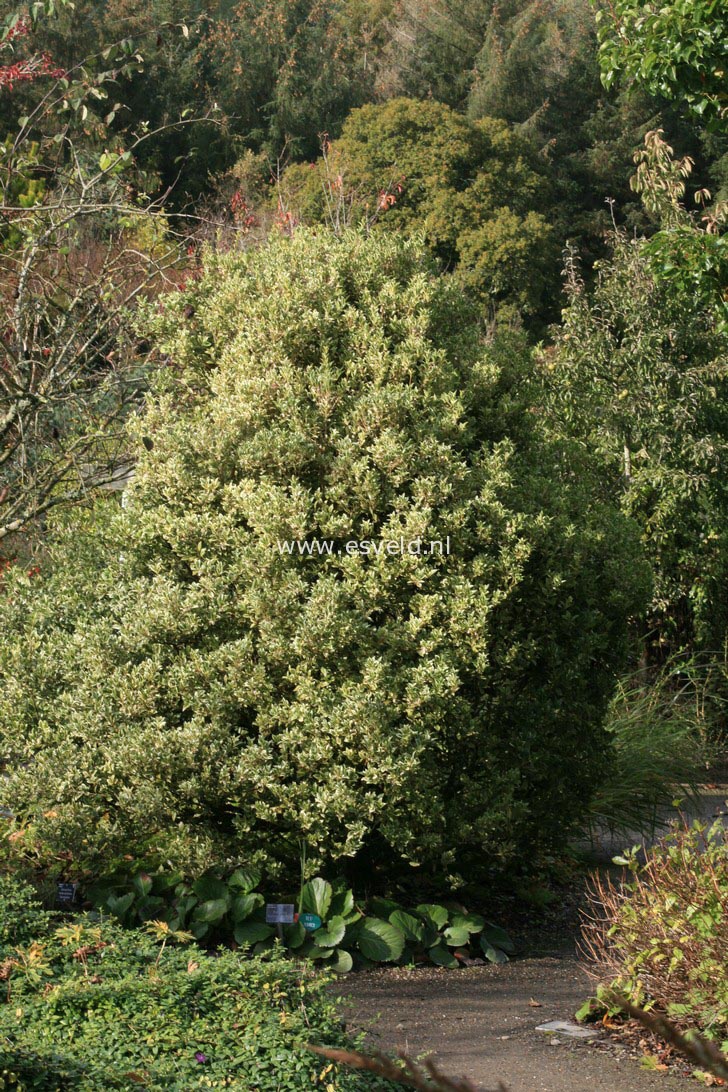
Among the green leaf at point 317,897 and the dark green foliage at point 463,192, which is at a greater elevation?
the dark green foliage at point 463,192

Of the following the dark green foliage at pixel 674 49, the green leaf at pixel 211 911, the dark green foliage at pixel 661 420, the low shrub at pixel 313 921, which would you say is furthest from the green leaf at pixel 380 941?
the dark green foliage at pixel 661 420

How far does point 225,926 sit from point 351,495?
182 cm

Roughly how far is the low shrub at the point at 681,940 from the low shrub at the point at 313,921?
842mm

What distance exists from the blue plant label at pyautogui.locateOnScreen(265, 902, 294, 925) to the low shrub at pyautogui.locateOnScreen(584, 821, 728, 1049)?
4.09 ft

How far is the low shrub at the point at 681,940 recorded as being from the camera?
3447 mm

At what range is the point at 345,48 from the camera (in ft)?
100

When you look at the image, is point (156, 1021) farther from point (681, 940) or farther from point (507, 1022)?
point (681, 940)

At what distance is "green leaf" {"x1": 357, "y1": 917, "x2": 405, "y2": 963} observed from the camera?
4426mm

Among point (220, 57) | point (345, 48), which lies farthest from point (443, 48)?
point (220, 57)

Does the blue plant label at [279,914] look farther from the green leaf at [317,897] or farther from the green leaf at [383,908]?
the green leaf at [383,908]

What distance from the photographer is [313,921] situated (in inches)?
175

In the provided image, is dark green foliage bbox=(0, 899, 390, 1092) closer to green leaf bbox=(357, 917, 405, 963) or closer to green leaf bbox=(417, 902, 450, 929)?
green leaf bbox=(357, 917, 405, 963)

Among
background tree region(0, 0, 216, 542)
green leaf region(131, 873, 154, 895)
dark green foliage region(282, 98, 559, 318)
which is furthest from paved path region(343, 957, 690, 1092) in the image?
dark green foliage region(282, 98, 559, 318)

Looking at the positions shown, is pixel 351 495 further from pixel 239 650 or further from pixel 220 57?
pixel 220 57
